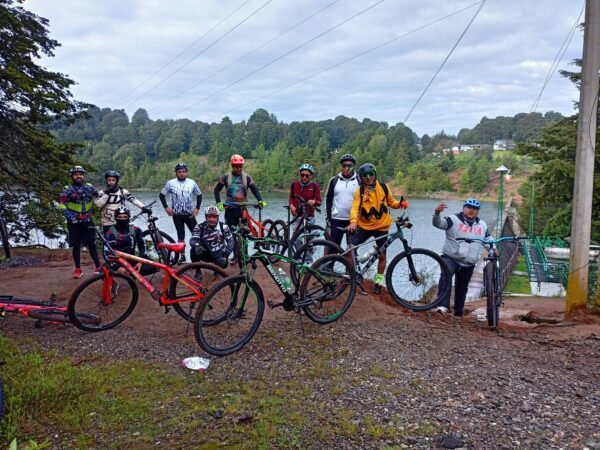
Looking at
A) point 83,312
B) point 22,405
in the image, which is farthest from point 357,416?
point 83,312

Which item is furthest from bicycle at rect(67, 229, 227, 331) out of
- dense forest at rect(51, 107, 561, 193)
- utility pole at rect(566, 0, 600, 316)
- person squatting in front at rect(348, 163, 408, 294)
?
dense forest at rect(51, 107, 561, 193)

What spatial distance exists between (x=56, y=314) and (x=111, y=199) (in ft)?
7.19

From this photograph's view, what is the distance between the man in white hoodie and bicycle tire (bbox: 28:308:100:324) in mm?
3402

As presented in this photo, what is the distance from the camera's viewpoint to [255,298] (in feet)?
15.1

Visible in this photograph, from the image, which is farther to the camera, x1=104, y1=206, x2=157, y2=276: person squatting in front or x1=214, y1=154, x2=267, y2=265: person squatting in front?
x1=214, y1=154, x2=267, y2=265: person squatting in front

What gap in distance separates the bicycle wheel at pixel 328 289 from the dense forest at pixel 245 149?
6.88m

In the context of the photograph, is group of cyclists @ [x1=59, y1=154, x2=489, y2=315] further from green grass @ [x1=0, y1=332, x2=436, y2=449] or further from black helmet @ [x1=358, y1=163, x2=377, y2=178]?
green grass @ [x1=0, y1=332, x2=436, y2=449]

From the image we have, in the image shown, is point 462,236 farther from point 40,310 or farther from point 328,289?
point 40,310

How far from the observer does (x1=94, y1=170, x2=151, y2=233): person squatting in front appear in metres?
6.83

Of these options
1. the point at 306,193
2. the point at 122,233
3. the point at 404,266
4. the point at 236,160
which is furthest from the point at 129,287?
the point at 404,266

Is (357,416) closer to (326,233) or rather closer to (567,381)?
(567,381)

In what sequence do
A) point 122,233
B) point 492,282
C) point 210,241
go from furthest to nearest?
point 122,233 < point 210,241 < point 492,282

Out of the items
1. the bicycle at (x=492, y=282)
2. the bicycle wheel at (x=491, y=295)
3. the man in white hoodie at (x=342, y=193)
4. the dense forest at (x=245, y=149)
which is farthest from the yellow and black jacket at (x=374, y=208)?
the dense forest at (x=245, y=149)

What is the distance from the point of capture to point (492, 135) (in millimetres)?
124375
